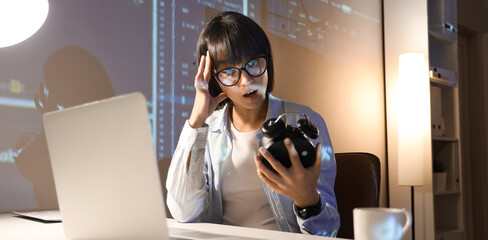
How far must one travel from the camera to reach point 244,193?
4.73ft

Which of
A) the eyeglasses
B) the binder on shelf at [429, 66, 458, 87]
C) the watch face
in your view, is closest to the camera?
the watch face

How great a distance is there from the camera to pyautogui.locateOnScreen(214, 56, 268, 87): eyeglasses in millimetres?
1330

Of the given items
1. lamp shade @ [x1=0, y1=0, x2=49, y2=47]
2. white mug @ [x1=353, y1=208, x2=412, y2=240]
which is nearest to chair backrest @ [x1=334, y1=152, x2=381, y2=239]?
white mug @ [x1=353, y1=208, x2=412, y2=240]

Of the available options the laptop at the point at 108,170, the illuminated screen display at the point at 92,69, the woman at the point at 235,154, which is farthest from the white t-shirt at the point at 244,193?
the laptop at the point at 108,170

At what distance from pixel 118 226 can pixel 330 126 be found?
7.35ft

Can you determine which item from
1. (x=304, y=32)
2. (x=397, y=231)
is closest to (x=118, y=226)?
(x=397, y=231)

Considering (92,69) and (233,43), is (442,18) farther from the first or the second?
(92,69)

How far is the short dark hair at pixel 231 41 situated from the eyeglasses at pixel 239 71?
4 centimetres

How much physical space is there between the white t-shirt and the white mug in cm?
74

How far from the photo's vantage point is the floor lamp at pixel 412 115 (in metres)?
3.11

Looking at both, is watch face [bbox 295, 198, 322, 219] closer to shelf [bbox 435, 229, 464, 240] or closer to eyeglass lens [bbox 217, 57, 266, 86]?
eyeglass lens [bbox 217, 57, 266, 86]

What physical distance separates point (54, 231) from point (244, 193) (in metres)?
0.59

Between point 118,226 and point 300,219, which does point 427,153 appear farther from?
point 118,226

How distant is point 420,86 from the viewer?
315 centimetres
